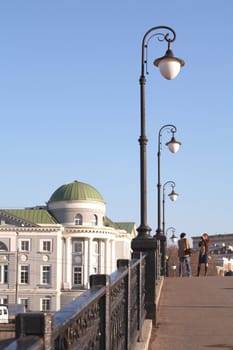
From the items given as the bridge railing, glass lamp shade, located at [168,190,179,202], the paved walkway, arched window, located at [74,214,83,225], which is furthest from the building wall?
the bridge railing

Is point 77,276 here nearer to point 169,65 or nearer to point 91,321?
point 169,65

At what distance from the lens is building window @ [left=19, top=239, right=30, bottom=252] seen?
83750 mm

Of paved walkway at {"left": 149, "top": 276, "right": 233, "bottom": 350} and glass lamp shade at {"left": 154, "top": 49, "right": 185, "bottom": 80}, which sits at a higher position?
glass lamp shade at {"left": 154, "top": 49, "right": 185, "bottom": 80}

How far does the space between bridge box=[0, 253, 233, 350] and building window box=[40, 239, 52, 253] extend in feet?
216

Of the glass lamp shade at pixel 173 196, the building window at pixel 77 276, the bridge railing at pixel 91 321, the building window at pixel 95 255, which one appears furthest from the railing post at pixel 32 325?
the building window at pixel 95 255

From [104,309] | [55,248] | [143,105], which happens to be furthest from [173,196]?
[55,248]

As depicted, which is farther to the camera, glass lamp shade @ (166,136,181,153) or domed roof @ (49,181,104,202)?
domed roof @ (49,181,104,202)

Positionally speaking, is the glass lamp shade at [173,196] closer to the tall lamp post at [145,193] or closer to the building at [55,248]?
the tall lamp post at [145,193]

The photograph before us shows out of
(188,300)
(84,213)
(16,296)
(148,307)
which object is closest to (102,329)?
(148,307)

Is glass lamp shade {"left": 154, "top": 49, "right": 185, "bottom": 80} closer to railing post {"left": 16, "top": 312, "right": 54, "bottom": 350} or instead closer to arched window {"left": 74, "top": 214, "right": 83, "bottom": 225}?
railing post {"left": 16, "top": 312, "right": 54, "bottom": 350}

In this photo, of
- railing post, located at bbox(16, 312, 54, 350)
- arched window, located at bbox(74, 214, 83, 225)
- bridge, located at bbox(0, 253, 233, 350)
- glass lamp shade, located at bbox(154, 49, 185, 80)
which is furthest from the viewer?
arched window, located at bbox(74, 214, 83, 225)

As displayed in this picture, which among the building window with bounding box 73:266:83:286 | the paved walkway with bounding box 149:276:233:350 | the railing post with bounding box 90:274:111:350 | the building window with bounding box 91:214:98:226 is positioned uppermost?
the building window with bounding box 91:214:98:226

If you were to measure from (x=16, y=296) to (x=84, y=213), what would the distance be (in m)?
15.5

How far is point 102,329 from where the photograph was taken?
13.9ft
